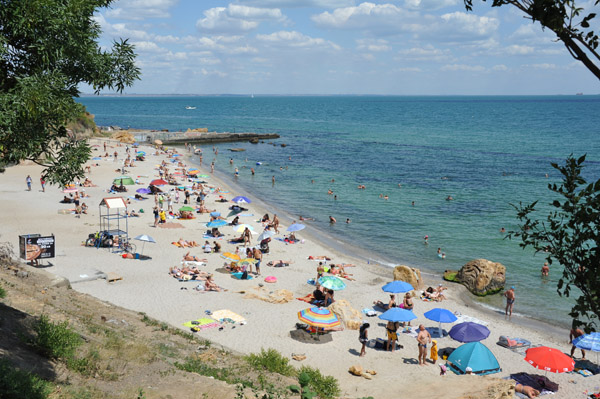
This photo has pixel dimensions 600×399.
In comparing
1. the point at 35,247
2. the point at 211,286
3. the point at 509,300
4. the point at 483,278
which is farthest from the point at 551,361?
the point at 35,247

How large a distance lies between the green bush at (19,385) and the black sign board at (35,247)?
12.9 metres

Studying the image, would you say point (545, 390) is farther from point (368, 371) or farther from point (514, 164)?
point (514, 164)

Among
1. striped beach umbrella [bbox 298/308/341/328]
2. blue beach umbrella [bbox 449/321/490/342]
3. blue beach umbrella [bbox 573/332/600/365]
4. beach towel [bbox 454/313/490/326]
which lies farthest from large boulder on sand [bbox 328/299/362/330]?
blue beach umbrella [bbox 573/332/600/365]

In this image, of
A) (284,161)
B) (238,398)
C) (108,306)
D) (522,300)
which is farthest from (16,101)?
(284,161)

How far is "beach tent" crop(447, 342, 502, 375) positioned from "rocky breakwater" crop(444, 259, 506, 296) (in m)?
8.62

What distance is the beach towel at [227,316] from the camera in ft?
58.1

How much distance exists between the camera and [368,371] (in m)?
14.9

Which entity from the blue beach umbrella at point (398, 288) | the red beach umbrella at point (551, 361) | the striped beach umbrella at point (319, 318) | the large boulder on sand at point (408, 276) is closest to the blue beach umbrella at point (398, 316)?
the striped beach umbrella at point (319, 318)

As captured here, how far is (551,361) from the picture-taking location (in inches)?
581

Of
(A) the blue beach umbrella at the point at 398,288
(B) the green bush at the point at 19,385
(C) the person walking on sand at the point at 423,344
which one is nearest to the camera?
(B) the green bush at the point at 19,385

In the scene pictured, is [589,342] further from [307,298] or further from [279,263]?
[279,263]

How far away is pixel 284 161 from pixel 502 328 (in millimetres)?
50108

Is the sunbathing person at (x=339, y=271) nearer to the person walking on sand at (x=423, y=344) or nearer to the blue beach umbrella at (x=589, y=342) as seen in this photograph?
the person walking on sand at (x=423, y=344)

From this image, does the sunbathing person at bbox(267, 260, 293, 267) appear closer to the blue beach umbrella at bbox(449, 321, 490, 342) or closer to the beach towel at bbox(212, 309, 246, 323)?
the beach towel at bbox(212, 309, 246, 323)
